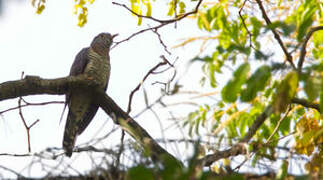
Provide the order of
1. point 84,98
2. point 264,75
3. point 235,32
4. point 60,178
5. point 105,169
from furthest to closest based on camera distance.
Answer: point 84,98, point 235,32, point 60,178, point 105,169, point 264,75

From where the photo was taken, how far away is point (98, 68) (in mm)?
5566

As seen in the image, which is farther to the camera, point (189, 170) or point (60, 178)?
point (60, 178)

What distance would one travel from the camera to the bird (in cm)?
427

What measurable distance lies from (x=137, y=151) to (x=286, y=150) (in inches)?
25.9

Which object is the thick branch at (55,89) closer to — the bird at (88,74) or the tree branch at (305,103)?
the bird at (88,74)

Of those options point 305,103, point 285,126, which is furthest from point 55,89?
point 305,103

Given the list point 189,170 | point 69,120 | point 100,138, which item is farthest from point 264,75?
point 69,120

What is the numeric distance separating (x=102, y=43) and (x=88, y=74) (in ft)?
4.38

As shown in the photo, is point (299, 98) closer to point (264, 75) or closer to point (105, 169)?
point (264, 75)

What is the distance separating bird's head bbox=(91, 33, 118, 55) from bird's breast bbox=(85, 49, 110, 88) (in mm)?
266

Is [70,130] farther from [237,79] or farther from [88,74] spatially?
[237,79]

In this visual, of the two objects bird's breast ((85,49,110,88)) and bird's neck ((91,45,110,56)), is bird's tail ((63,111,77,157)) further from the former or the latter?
bird's neck ((91,45,110,56))

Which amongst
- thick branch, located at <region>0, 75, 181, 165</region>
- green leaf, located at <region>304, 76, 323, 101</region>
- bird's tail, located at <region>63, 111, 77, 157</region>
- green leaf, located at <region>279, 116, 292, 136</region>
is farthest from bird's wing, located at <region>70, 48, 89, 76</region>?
green leaf, located at <region>304, 76, 323, 101</region>

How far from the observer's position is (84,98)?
4.15 meters
